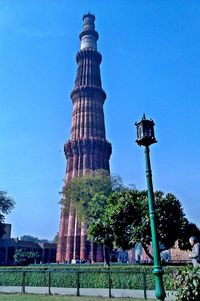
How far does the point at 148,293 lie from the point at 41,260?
5914cm

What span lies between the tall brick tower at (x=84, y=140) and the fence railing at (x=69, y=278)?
32472mm

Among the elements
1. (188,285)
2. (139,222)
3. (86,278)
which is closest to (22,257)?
(139,222)

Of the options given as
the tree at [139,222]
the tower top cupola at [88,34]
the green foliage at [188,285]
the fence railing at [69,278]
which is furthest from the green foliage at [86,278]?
the tower top cupola at [88,34]

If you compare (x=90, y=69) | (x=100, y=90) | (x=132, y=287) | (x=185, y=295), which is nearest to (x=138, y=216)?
(x=132, y=287)

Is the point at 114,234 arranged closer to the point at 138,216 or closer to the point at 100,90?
the point at 138,216

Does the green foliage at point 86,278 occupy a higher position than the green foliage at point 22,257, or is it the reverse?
the green foliage at point 22,257

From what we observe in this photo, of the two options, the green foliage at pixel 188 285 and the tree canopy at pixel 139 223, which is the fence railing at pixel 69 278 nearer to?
the green foliage at pixel 188 285

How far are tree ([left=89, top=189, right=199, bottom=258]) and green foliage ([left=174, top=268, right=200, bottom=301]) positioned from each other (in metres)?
19.0

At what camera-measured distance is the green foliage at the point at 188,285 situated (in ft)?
23.0

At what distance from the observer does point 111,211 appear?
91.8 ft

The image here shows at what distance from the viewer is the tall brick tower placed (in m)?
53.9

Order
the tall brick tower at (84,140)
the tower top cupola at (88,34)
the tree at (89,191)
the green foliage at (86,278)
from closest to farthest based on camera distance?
the green foliage at (86,278)
the tree at (89,191)
the tall brick tower at (84,140)
the tower top cupola at (88,34)

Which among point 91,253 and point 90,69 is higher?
point 90,69

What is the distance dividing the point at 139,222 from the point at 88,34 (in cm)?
5668
